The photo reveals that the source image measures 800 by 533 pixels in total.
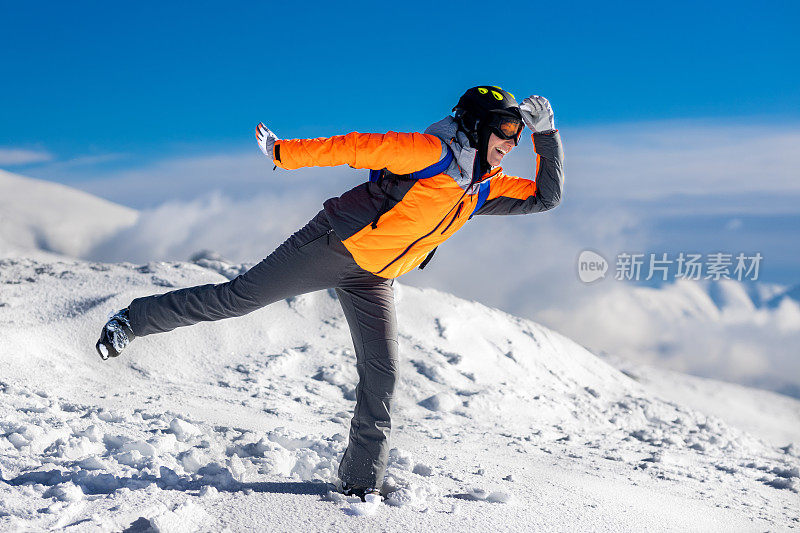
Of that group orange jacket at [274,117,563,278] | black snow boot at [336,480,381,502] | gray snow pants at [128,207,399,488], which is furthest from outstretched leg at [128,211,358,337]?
black snow boot at [336,480,381,502]

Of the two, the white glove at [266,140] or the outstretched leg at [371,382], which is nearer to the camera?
the white glove at [266,140]

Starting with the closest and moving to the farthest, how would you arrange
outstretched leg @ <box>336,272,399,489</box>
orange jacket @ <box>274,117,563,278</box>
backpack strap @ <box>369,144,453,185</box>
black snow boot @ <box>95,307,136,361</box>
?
1. orange jacket @ <box>274,117,563,278</box>
2. backpack strap @ <box>369,144,453,185</box>
3. outstretched leg @ <box>336,272,399,489</box>
4. black snow boot @ <box>95,307,136,361</box>

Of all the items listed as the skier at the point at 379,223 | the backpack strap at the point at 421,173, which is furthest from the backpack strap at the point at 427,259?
the backpack strap at the point at 421,173

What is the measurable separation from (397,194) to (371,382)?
949mm

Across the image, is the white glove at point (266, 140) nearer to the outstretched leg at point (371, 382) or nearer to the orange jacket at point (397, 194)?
the orange jacket at point (397, 194)

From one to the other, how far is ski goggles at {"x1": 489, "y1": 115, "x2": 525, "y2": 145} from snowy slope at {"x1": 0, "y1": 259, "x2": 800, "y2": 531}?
5.96 ft

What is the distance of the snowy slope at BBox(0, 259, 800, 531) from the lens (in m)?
2.92

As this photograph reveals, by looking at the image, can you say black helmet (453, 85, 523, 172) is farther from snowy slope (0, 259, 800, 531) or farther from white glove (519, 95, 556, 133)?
snowy slope (0, 259, 800, 531)

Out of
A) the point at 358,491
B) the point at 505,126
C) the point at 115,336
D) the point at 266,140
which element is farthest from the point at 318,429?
the point at 505,126

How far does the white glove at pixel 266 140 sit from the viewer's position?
2.97m

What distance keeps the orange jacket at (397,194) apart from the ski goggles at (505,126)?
18cm

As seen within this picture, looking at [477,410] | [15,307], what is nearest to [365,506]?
[477,410]

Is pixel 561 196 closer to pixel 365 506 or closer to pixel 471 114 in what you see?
pixel 471 114

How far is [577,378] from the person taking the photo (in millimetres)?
7781
